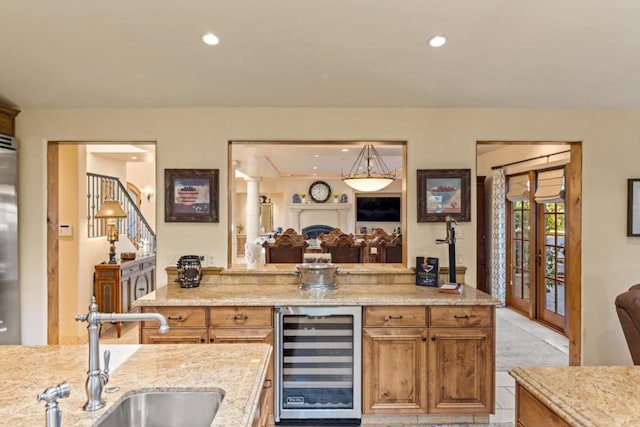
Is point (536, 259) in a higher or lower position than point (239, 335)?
higher

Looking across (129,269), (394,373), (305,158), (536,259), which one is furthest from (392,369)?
(305,158)

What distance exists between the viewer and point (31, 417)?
3.91 ft

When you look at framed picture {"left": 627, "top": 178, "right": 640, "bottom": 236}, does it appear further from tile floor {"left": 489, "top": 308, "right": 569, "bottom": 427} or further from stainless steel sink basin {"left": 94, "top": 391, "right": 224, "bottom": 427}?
stainless steel sink basin {"left": 94, "top": 391, "right": 224, "bottom": 427}

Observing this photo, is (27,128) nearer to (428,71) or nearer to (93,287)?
(93,287)

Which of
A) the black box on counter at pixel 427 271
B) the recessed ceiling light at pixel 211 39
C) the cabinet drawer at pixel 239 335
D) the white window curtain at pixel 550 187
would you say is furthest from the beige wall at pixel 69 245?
the white window curtain at pixel 550 187

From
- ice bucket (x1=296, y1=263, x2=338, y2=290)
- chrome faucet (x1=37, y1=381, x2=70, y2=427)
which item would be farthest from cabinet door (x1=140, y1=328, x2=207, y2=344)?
chrome faucet (x1=37, y1=381, x2=70, y2=427)

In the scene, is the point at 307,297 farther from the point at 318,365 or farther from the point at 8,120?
the point at 8,120

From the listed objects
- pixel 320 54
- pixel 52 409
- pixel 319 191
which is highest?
pixel 320 54

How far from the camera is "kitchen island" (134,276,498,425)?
278 cm

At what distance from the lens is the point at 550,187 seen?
16.6ft

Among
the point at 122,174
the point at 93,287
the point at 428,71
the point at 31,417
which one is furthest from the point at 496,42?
the point at 122,174

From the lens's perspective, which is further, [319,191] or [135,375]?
[319,191]

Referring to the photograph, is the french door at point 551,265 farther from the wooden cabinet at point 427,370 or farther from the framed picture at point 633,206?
the wooden cabinet at point 427,370

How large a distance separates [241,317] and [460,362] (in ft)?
5.31
